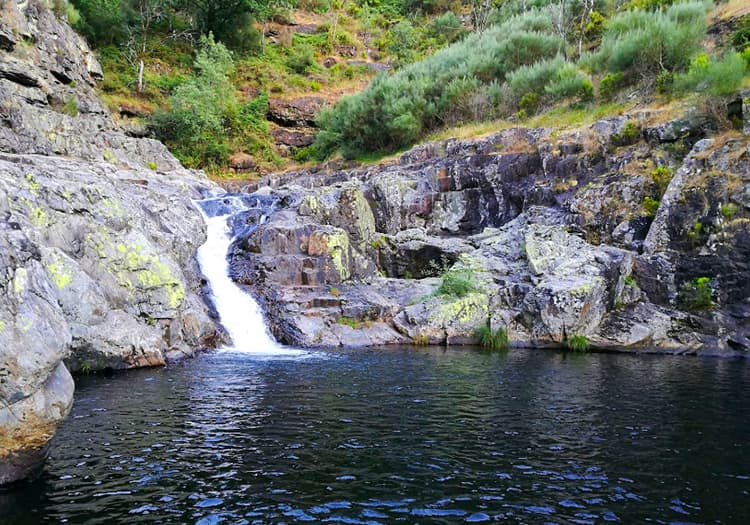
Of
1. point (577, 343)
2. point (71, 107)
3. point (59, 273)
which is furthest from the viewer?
point (71, 107)

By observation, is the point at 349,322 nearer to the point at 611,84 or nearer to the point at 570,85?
the point at 570,85

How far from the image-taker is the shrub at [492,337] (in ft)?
70.3

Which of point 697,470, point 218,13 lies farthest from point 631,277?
point 218,13

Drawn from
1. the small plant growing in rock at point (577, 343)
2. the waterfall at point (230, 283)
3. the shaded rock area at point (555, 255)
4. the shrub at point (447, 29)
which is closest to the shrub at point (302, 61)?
the shrub at point (447, 29)

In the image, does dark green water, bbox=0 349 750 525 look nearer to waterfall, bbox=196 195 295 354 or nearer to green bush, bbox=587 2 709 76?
waterfall, bbox=196 195 295 354

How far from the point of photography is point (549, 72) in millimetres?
36312

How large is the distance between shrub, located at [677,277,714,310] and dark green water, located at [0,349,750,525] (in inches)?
270

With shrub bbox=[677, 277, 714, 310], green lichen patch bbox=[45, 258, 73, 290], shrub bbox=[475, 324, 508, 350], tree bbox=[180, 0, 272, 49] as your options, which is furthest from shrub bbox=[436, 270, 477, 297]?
tree bbox=[180, 0, 272, 49]

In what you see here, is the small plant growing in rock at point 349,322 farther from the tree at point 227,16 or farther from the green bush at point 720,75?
the tree at point 227,16

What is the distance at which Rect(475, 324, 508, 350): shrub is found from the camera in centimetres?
2142

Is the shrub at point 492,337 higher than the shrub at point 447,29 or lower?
lower

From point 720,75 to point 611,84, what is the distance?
7.95 meters

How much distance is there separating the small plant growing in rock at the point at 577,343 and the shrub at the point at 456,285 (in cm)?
440

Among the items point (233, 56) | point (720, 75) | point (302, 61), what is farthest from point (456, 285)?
point (233, 56)
